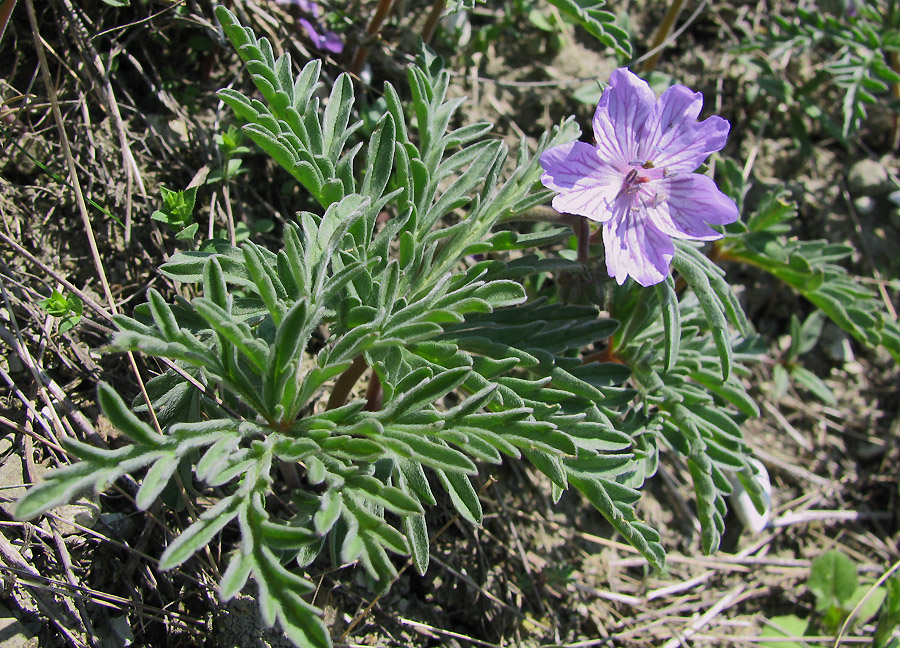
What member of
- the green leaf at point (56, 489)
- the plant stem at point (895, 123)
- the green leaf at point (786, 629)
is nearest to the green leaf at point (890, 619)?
the green leaf at point (786, 629)

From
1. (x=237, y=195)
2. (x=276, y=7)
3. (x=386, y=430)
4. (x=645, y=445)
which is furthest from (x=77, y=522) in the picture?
(x=276, y=7)

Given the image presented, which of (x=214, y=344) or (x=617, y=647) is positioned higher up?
(x=214, y=344)

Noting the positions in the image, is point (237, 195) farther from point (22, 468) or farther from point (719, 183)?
point (719, 183)

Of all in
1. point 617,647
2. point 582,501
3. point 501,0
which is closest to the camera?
point 617,647

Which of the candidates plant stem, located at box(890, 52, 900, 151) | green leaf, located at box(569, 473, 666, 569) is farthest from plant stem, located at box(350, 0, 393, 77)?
plant stem, located at box(890, 52, 900, 151)

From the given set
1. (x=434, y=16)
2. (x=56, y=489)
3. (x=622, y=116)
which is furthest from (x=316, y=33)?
(x=56, y=489)

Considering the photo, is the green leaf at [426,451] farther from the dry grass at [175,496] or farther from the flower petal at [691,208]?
the flower petal at [691,208]

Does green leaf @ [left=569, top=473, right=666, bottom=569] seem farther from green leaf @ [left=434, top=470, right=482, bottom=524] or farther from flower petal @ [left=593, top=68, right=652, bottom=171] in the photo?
flower petal @ [left=593, top=68, right=652, bottom=171]

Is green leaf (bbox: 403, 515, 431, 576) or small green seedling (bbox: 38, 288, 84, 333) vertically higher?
small green seedling (bbox: 38, 288, 84, 333)
